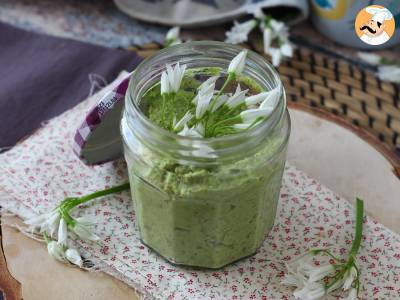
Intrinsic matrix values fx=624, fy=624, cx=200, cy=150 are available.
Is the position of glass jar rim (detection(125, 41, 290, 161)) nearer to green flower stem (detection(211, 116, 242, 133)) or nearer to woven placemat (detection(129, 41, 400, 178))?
green flower stem (detection(211, 116, 242, 133))

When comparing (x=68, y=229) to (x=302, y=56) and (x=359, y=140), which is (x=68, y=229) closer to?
(x=359, y=140)

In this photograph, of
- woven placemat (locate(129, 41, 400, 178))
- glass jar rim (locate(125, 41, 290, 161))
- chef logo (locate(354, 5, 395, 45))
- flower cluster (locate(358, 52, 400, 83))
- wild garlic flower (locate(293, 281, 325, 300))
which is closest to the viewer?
glass jar rim (locate(125, 41, 290, 161))

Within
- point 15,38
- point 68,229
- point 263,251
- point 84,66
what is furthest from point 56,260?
point 15,38

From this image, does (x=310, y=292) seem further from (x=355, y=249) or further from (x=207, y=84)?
(x=207, y=84)

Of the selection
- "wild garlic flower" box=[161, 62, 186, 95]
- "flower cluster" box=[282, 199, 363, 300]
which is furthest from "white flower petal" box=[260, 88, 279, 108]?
"flower cluster" box=[282, 199, 363, 300]

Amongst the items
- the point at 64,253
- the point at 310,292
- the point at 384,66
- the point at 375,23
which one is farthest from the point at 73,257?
the point at 384,66

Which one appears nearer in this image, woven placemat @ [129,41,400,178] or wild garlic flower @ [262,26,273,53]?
woven placemat @ [129,41,400,178]

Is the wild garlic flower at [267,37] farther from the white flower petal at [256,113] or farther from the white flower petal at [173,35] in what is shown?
the white flower petal at [256,113]
